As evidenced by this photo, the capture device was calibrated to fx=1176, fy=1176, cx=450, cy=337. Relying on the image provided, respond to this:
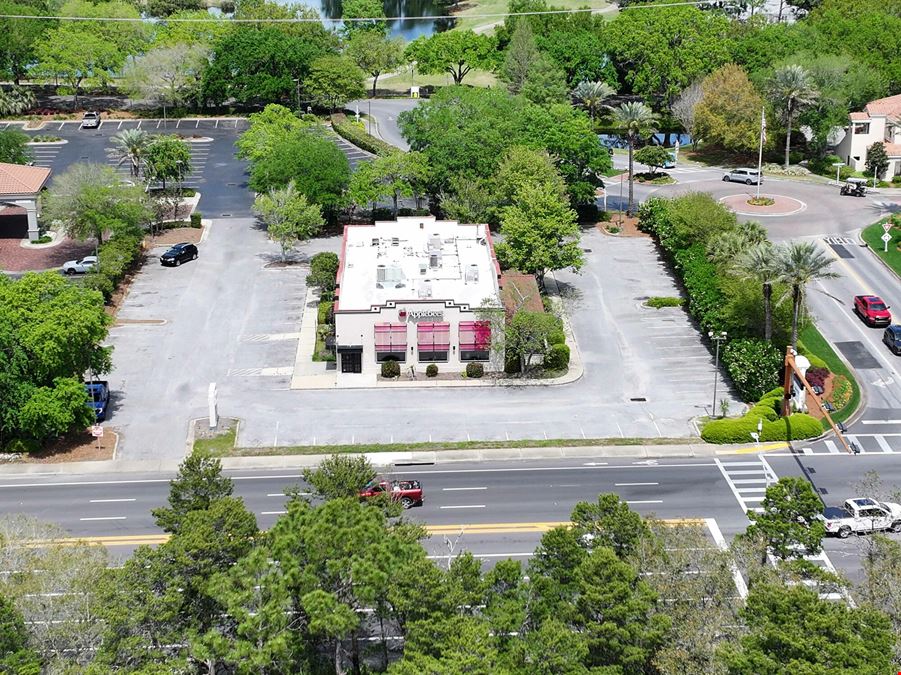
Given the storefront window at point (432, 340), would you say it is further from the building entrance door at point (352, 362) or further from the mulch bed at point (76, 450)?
the mulch bed at point (76, 450)

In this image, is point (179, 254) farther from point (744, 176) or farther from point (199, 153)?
point (744, 176)

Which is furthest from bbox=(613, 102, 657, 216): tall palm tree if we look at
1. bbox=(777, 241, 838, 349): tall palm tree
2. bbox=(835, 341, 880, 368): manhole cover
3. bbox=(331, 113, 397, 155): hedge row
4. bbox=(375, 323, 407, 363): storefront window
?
bbox=(375, 323, 407, 363): storefront window

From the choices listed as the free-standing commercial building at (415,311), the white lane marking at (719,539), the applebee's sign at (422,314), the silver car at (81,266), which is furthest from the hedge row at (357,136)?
the white lane marking at (719,539)

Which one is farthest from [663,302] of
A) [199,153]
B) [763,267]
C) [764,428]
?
[199,153]

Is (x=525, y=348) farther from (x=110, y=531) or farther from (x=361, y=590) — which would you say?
(x=361, y=590)

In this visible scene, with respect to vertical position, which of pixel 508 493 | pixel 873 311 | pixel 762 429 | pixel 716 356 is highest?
pixel 716 356

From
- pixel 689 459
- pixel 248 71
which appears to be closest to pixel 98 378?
pixel 689 459
